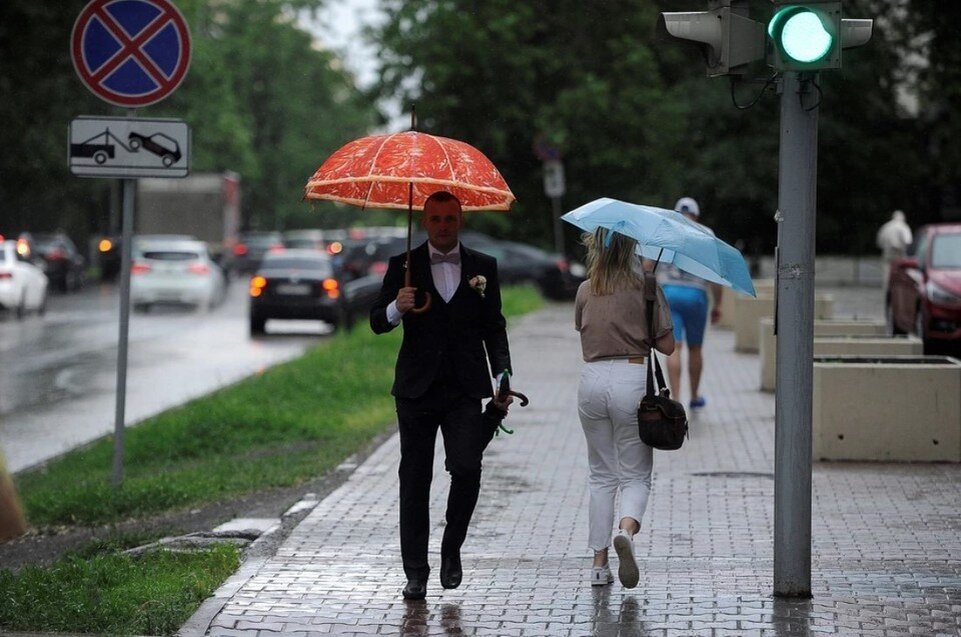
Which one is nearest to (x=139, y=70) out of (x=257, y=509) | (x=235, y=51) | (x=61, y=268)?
(x=257, y=509)

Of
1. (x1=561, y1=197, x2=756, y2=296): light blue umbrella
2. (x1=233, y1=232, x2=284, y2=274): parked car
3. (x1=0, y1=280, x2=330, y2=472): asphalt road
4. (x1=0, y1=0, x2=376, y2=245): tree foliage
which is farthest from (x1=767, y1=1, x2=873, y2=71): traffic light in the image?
(x1=233, y1=232, x2=284, y2=274): parked car

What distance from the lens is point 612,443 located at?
7590 mm

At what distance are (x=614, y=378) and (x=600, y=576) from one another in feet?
2.80

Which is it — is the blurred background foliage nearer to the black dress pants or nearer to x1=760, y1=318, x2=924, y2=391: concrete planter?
x1=760, y1=318, x2=924, y2=391: concrete planter

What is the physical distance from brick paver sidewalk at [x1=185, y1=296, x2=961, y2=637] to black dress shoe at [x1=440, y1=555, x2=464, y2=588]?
0.07 m

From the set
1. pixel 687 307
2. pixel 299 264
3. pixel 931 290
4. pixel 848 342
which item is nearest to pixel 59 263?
pixel 299 264

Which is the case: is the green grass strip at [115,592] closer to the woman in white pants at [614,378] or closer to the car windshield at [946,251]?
the woman in white pants at [614,378]

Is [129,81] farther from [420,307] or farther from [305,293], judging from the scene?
[305,293]

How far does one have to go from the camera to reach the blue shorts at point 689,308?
13.7 m

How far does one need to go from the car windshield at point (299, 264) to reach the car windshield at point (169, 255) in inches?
268

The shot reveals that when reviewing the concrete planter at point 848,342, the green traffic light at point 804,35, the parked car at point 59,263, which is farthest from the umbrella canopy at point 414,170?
the parked car at point 59,263

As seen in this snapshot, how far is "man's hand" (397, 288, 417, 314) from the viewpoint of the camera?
6844 millimetres

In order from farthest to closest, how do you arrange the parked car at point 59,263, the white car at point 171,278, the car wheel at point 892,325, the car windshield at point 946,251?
the parked car at point 59,263, the white car at point 171,278, the car wheel at point 892,325, the car windshield at point 946,251

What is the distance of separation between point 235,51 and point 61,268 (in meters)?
33.5
